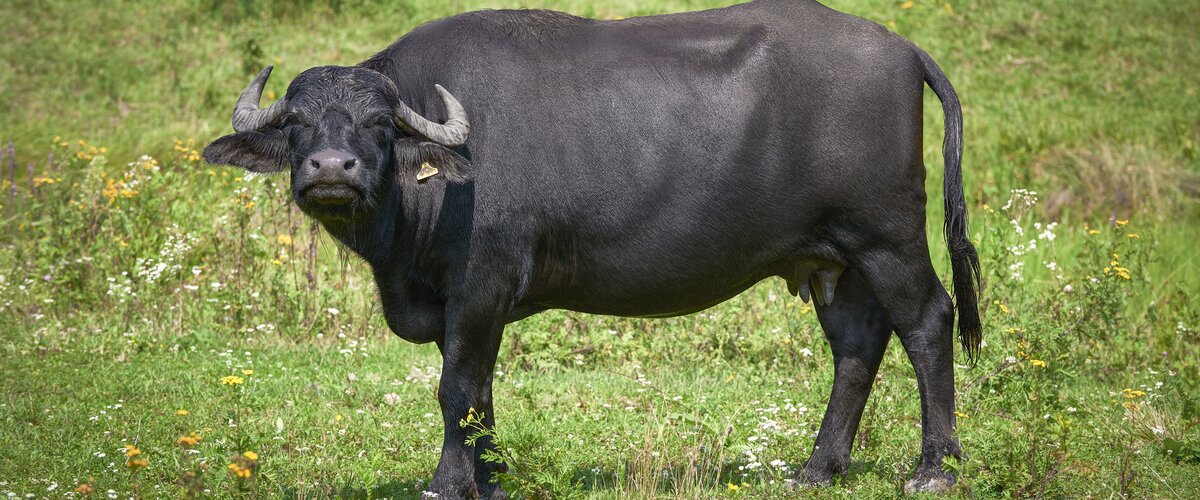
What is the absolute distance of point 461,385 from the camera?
4543 mm

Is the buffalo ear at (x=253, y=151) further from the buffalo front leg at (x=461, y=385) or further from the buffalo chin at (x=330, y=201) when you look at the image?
the buffalo front leg at (x=461, y=385)

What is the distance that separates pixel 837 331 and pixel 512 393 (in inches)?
78.8

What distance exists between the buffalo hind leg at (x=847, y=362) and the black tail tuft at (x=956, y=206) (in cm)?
38

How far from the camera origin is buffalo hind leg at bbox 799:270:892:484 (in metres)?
5.10

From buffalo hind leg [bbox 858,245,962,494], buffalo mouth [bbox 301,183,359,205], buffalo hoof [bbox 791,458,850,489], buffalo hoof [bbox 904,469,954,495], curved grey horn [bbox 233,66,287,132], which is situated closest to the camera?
buffalo mouth [bbox 301,183,359,205]

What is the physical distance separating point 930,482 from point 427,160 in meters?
2.52

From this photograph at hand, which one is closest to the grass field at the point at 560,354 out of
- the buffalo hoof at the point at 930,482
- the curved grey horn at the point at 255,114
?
the buffalo hoof at the point at 930,482

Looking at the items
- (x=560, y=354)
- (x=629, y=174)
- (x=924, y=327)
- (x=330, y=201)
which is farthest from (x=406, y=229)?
(x=560, y=354)

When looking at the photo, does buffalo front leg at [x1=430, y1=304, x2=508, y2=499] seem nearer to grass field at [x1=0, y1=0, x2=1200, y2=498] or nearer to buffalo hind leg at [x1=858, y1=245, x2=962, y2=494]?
grass field at [x1=0, y1=0, x2=1200, y2=498]

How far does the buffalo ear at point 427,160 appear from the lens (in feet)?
14.2

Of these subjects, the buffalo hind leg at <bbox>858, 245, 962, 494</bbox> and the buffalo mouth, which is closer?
the buffalo mouth

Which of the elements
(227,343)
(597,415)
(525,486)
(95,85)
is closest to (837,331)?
(597,415)

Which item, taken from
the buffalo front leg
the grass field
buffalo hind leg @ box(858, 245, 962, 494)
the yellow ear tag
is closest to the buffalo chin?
the yellow ear tag

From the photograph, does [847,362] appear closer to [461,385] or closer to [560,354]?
[461,385]
